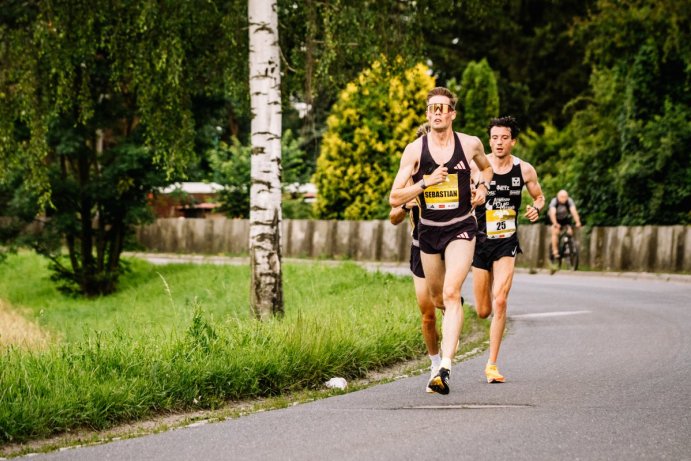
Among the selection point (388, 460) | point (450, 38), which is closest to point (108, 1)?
point (388, 460)

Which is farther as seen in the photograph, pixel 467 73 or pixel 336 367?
pixel 467 73

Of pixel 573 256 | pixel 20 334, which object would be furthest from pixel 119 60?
pixel 573 256

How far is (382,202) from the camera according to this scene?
115ft

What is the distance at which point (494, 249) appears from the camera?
30.2ft

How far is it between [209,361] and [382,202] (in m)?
26.8

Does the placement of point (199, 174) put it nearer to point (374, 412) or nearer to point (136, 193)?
point (136, 193)

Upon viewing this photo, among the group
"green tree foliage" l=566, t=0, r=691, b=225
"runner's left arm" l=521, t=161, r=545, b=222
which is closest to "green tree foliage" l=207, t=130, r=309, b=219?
"green tree foliage" l=566, t=0, r=691, b=225

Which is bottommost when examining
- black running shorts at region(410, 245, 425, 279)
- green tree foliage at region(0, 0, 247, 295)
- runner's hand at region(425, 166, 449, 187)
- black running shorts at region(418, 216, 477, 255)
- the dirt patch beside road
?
the dirt patch beside road

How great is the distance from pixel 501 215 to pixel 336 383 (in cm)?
193

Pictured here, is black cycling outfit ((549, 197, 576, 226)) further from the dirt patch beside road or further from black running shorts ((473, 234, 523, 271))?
black running shorts ((473, 234, 523, 271))

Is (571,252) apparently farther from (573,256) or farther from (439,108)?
(439,108)

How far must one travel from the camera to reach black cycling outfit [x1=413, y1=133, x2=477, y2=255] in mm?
8117

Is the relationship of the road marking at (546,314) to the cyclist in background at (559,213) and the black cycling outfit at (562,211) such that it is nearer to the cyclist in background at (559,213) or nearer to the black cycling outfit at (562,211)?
the cyclist in background at (559,213)

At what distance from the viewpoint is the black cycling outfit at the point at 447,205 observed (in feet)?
26.6
